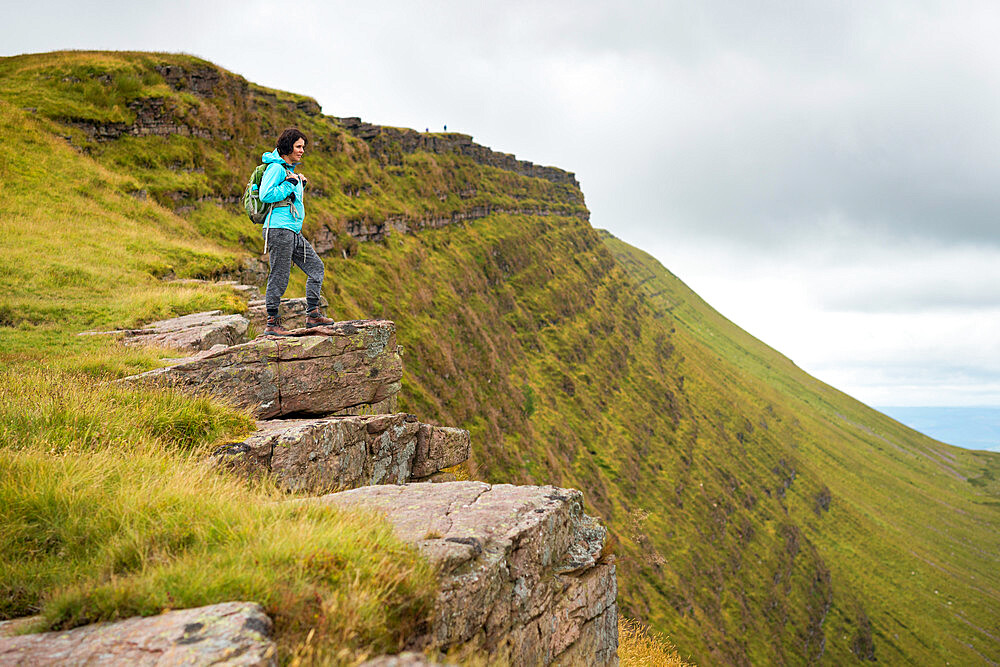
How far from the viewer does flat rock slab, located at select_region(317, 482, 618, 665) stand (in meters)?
5.83

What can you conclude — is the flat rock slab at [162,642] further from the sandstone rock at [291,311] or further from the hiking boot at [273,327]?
the sandstone rock at [291,311]

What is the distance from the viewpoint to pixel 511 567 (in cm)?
700

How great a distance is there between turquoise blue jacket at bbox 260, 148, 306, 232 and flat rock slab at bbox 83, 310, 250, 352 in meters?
3.82

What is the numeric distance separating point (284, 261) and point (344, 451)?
15.0 feet

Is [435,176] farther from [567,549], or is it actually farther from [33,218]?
[567,549]

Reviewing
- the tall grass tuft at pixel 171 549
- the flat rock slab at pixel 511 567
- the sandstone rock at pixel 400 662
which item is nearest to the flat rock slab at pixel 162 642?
the tall grass tuft at pixel 171 549

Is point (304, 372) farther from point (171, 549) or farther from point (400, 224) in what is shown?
point (400, 224)

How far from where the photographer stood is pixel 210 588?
4141 mm

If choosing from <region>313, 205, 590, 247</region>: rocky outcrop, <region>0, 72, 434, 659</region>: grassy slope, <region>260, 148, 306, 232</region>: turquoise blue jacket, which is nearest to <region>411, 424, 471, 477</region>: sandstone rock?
<region>0, 72, 434, 659</region>: grassy slope

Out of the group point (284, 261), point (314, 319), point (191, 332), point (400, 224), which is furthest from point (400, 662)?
point (400, 224)

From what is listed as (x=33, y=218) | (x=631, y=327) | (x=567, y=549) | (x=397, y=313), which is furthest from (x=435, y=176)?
(x=567, y=549)

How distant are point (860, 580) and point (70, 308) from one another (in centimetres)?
16413

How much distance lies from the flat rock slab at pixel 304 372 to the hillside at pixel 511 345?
137 cm

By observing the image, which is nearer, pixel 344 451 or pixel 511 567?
pixel 511 567
